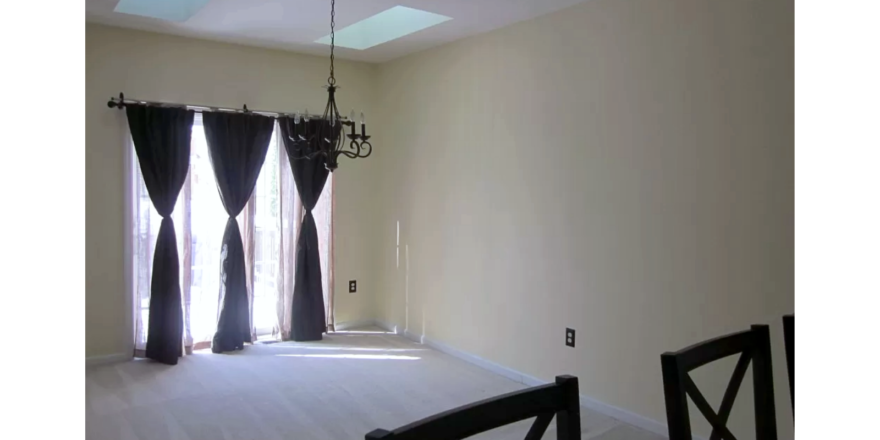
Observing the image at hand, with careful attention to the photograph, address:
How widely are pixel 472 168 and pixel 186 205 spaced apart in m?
2.16

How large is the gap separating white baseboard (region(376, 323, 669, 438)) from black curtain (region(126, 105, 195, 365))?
1.88m

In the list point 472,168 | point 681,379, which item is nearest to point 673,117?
point 472,168

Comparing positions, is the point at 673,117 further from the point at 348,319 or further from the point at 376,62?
the point at 348,319

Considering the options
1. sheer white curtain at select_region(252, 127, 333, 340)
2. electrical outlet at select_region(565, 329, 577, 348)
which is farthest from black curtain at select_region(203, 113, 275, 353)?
electrical outlet at select_region(565, 329, 577, 348)

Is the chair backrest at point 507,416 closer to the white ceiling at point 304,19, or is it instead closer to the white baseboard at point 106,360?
the white ceiling at point 304,19

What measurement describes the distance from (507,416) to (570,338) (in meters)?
2.78

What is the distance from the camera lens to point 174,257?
181 inches

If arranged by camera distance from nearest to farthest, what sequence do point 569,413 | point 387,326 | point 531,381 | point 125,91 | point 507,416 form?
point 507,416
point 569,413
point 531,381
point 125,91
point 387,326

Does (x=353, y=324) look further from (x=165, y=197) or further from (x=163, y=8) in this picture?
(x=163, y=8)

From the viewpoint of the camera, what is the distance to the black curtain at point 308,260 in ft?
17.1

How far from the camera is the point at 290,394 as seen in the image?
395cm

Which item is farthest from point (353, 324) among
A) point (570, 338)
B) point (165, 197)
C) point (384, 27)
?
point (384, 27)

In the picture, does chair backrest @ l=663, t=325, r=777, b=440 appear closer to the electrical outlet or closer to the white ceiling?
the electrical outlet

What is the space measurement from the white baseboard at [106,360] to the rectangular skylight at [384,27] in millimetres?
2751
